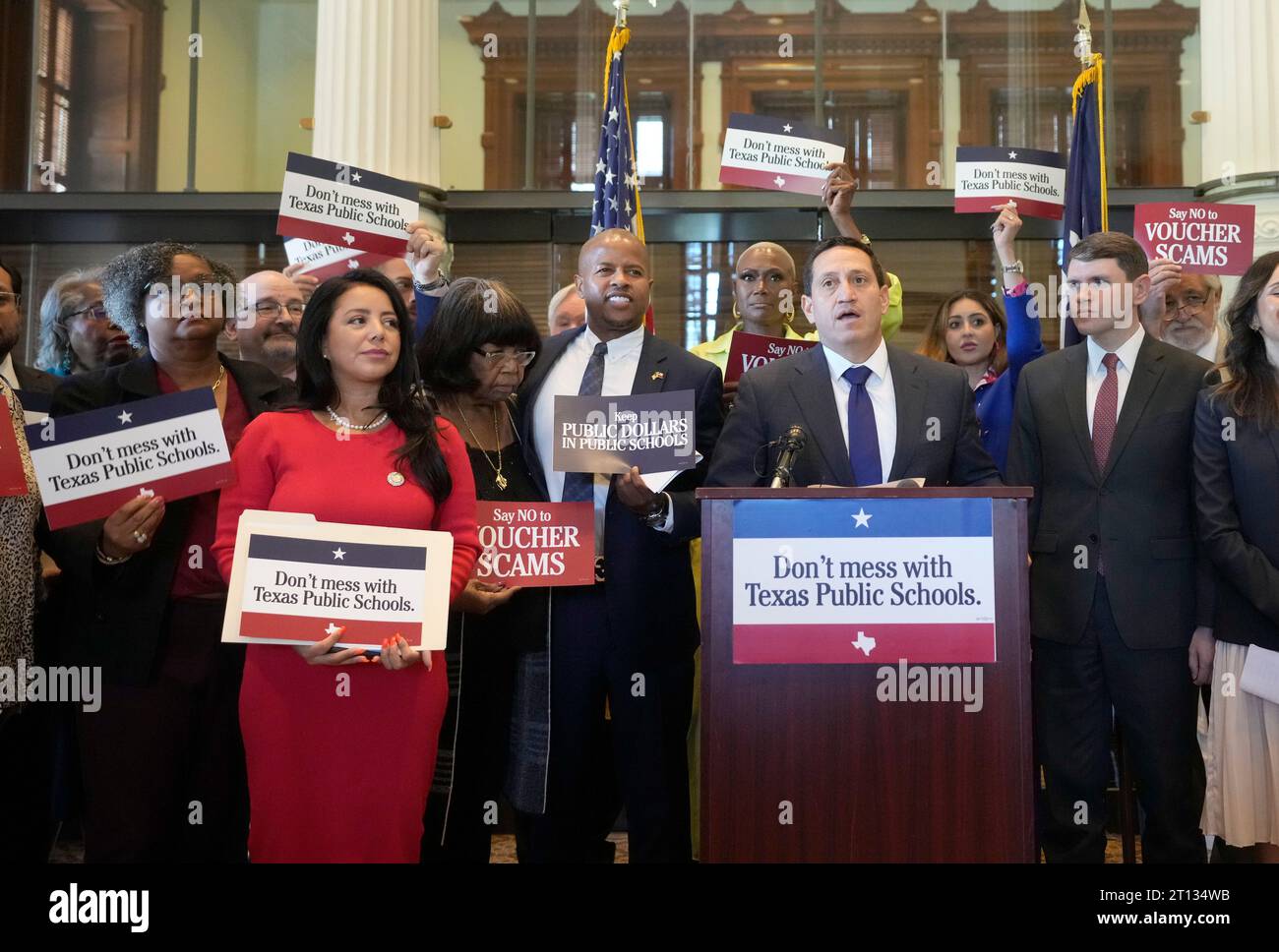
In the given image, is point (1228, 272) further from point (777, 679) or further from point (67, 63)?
point (67, 63)

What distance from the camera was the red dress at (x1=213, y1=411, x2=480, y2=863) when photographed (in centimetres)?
284

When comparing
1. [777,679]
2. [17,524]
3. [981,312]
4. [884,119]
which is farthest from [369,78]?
[777,679]

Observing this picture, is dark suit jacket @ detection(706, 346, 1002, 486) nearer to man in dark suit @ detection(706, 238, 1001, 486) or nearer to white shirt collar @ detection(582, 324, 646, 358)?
man in dark suit @ detection(706, 238, 1001, 486)

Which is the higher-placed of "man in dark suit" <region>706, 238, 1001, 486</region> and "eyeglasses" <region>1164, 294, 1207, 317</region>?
"eyeglasses" <region>1164, 294, 1207, 317</region>

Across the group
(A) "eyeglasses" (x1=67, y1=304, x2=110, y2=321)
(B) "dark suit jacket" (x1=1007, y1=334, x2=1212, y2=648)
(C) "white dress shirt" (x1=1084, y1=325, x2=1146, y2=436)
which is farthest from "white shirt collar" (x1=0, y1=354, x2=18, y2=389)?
(C) "white dress shirt" (x1=1084, y1=325, x2=1146, y2=436)

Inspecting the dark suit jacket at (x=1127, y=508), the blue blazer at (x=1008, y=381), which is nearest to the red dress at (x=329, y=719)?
the blue blazer at (x=1008, y=381)

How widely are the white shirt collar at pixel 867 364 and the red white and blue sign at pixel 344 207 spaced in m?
1.78

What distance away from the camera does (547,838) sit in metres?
3.52

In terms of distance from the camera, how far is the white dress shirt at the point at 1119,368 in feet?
11.6

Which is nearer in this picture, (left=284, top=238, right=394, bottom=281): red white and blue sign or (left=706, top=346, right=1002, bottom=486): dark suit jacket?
(left=706, top=346, right=1002, bottom=486): dark suit jacket

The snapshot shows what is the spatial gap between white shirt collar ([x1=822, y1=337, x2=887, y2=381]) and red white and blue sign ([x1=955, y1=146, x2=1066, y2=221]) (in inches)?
57.8

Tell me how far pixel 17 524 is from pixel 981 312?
3.25m

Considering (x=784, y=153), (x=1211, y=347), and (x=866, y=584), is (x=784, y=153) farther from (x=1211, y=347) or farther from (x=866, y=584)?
(x=866, y=584)

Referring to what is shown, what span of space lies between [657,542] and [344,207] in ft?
5.54
